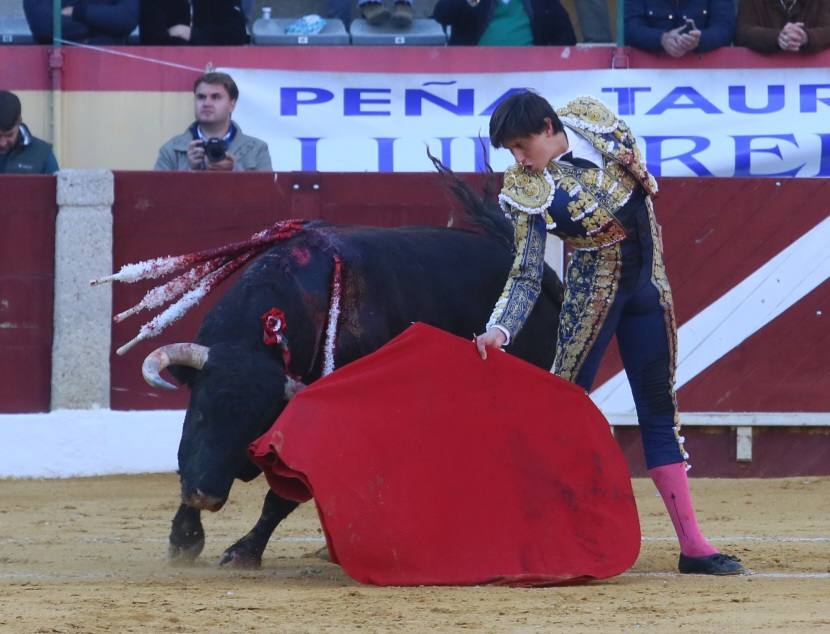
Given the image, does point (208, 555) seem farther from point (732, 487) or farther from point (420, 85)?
point (420, 85)

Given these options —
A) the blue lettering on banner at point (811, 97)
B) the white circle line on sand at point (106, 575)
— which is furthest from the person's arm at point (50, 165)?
the blue lettering on banner at point (811, 97)

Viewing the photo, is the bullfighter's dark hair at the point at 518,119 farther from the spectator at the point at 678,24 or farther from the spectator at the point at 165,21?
the spectator at the point at 165,21

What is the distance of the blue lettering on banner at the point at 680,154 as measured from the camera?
794 cm

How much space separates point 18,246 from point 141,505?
1467mm

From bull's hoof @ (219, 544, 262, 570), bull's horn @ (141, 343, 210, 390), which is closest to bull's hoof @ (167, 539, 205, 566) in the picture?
bull's hoof @ (219, 544, 262, 570)

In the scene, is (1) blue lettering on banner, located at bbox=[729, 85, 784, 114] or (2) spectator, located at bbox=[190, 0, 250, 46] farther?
(2) spectator, located at bbox=[190, 0, 250, 46]

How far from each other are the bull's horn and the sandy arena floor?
0.58 meters

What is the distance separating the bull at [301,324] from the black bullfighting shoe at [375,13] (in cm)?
288

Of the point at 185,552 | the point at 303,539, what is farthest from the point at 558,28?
the point at 185,552

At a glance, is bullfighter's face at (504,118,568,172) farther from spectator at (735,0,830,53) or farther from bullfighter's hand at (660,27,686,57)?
spectator at (735,0,830,53)

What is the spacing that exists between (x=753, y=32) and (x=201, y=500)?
14.6 ft

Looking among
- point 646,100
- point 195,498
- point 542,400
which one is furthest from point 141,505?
point 646,100

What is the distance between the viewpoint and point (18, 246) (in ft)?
24.6

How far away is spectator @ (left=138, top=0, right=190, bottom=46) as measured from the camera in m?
8.37
